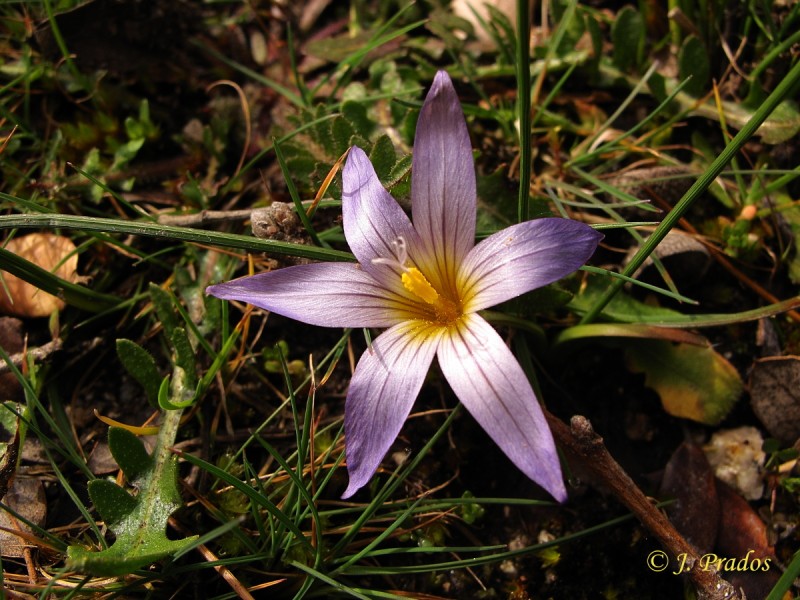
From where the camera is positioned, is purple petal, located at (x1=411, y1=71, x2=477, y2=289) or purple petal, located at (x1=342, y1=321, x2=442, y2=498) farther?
purple petal, located at (x1=411, y1=71, x2=477, y2=289)

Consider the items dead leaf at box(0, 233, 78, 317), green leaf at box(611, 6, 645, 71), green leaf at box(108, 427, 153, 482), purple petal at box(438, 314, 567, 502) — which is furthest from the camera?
green leaf at box(611, 6, 645, 71)

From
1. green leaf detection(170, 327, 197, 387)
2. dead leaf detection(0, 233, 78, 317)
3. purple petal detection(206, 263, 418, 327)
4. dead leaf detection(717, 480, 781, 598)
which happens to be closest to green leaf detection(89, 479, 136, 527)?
green leaf detection(170, 327, 197, 387)

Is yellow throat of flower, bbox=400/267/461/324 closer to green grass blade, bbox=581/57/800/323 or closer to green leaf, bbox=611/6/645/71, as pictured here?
green grass blade, bbox=581/57/800/323

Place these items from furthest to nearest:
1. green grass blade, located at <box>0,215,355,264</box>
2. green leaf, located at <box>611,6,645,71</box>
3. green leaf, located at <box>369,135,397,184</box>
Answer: green leaf, located at <box>611,6,645,71</box>
green leaf, located at <box>369,135,397,184</box>
green grass blade, located at <box>0,215,355,264</box>

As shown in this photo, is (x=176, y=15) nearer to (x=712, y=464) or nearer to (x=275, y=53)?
(x=275, y=53)

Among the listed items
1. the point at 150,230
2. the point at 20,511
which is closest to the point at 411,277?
the point at 150,230

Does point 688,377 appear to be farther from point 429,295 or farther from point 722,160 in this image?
point 429,295

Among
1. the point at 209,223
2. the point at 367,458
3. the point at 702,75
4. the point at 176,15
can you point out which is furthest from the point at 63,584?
the point at 702,75
